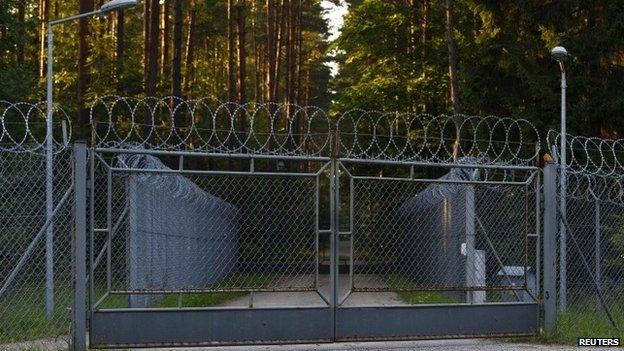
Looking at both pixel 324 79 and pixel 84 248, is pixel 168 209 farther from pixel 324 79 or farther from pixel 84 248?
pixel 324 79

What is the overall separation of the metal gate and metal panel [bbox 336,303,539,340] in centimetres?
1

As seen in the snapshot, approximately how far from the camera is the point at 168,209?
16781mm

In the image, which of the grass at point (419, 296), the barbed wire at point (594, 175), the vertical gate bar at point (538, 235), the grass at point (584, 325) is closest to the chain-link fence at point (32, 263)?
the grass at point (419, 296)

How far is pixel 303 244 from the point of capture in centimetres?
1567

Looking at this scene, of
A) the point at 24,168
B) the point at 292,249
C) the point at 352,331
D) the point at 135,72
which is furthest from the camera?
the point at 135,72

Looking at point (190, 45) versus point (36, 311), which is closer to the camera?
point (36, 311)

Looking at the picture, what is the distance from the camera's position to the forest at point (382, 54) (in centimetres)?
2747

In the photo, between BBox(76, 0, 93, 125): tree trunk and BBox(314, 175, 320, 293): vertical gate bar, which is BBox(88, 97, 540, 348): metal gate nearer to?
BBox(314, 175, 320, 293): vertical gate bar

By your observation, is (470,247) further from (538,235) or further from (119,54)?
(119,54)

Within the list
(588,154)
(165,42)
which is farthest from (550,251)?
(165,42)

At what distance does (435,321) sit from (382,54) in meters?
28.3

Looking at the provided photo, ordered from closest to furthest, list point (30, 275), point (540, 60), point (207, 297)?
point (30, 275) < point (207, 297) < point (540, 60)

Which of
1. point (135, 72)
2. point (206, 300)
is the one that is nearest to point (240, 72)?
point (135, 72)

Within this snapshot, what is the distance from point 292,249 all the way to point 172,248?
128 inches
